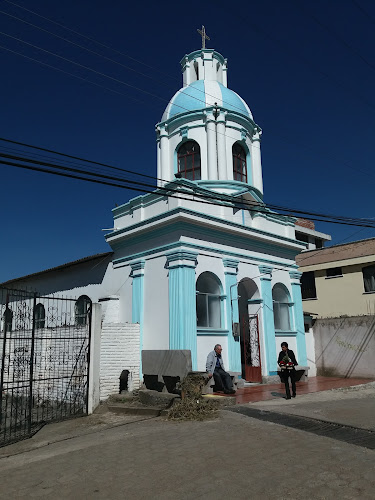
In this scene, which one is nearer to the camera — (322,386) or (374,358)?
(322,386)

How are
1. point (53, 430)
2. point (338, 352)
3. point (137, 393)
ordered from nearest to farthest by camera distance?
point (53, 430) → point (137, 393) → point (338, 352)

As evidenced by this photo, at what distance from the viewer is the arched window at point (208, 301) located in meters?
13.7

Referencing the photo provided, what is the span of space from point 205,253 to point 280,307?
4.68 m

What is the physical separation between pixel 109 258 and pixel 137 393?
5.45 meters

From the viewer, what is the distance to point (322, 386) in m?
13.8

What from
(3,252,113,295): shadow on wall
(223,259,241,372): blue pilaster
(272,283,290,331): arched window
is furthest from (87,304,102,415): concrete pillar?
(272,283,290,331): arched window

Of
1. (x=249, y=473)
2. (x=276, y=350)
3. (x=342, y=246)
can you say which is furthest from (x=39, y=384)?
(x=342, y=246)

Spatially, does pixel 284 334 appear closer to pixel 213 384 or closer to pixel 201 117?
pixel 213 384

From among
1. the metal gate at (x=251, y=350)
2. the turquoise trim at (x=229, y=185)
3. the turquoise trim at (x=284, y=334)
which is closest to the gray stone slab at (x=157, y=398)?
the metal gate at (x=251, y=350)

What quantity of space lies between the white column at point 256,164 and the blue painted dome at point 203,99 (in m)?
1.12

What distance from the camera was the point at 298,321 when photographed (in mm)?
16797

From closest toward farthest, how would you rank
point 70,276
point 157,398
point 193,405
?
point 193,405 < point 157,398 < point 70,276

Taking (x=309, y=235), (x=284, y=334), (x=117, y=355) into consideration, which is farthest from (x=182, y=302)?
(x=309, y=235)

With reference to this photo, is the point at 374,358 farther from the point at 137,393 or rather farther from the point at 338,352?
the point at 137,393
